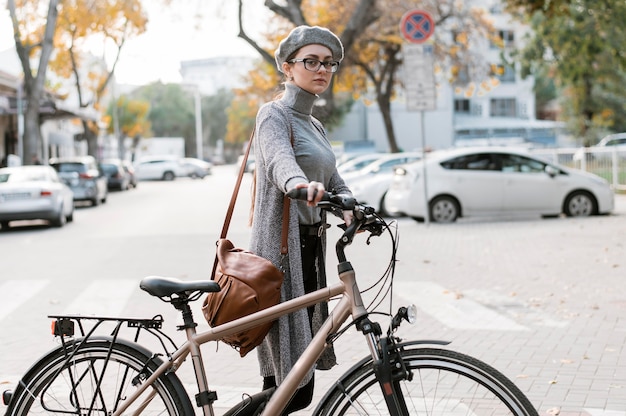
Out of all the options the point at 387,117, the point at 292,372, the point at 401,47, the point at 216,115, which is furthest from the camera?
the point at 216,115

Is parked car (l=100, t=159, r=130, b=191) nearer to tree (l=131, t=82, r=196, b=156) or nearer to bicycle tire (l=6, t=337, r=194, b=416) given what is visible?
bicycle tire (l=6, t=337, r=194, b=416)

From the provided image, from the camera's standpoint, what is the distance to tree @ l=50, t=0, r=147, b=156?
33375 mm

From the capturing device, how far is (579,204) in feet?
60.3

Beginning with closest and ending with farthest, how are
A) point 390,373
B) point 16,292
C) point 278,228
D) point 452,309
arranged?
point 390,373
point 278,228
point 452,309
point 16,292

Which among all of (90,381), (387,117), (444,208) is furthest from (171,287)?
(387,117)

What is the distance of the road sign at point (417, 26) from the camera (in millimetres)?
16781

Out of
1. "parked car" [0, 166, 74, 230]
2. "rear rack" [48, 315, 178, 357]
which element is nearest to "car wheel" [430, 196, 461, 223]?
"parked car" [0, 166, 74, 230]

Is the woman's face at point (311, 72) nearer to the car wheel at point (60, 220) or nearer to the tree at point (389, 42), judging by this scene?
the car wheel at point (60, 220)

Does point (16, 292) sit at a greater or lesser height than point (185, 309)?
lesser

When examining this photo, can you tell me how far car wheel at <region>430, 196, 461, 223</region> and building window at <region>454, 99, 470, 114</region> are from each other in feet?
207

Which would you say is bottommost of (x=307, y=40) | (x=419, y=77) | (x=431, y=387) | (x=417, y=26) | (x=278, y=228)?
(x=431, y=387)

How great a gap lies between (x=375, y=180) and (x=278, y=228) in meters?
17.2

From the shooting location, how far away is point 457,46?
38344 mm

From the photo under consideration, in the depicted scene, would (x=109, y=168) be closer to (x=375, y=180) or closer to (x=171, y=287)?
(x=375, y=180)
